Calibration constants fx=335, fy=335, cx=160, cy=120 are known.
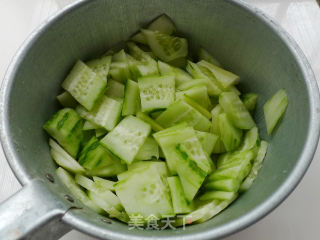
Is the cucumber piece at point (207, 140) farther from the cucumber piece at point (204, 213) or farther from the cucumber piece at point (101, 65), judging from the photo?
the cucumber piece at point (101, 65)

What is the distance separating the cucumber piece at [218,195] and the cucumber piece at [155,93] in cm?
23

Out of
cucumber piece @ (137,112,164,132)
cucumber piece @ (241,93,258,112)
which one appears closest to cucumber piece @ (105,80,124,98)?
cucumber piece @ (137,112,164,132)

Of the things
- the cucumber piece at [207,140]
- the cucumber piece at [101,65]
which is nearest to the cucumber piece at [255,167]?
the cucumber piece at [207,140]

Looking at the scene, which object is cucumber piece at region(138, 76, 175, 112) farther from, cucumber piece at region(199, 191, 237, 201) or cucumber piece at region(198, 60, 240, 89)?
cucumber piece at region(199, 191, 237, 201)

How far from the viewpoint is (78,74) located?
33.9 inches

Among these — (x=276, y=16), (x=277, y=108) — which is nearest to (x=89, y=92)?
(x=277, y=108)

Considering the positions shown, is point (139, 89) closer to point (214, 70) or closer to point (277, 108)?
point (214, 70)

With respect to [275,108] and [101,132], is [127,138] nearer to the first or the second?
[101,132]

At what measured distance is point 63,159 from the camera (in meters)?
0.78

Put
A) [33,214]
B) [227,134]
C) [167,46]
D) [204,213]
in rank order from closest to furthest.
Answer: [33,214], [204,213], [227,134], [167,46]

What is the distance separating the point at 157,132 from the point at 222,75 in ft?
0.83

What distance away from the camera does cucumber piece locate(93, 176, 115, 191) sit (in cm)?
76

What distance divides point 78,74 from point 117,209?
36cm

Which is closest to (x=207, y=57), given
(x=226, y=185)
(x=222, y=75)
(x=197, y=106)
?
(x=222, y=75)
